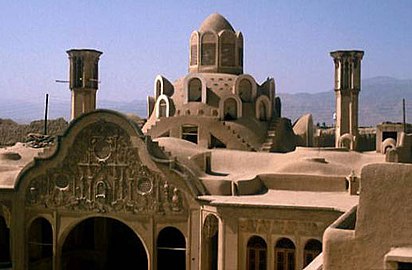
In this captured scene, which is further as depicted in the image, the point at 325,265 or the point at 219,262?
the point at 219,262

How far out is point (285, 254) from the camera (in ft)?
69.3

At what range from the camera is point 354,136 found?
4031 centimetres

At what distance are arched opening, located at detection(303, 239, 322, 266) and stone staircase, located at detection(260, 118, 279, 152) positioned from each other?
11644mm

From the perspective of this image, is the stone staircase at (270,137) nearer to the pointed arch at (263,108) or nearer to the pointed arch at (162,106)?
the pointed arch at (263,108)

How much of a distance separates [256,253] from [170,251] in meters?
7.65

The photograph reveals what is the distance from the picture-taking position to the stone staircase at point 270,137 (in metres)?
32.1

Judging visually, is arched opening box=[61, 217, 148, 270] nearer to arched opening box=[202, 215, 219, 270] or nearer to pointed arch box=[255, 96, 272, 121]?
arched opening box=[202, 215, 219, 270]

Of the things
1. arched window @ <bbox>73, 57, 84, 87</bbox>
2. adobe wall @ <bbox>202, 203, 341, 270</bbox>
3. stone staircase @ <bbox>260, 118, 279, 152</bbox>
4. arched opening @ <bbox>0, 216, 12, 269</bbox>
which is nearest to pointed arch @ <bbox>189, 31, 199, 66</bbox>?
stone staircase @ <bbox>260, 118, 279, 152</bbox>

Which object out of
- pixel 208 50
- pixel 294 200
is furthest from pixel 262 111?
pixel 294 200

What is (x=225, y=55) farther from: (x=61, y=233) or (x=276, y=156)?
(x=61, y=233)

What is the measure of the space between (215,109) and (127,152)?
32.7ft

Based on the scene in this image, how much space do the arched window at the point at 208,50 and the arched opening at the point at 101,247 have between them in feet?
36.7

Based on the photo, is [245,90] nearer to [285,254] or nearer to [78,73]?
[78,73]

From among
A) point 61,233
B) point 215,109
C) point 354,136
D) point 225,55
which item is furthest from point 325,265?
point 354,136
